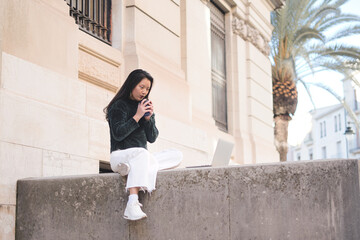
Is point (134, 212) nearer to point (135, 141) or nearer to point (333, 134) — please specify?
point (135, 141)

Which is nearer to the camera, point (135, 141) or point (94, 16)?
point (135, 141)

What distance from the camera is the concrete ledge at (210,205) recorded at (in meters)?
4.78

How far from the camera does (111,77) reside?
8461 millimetres

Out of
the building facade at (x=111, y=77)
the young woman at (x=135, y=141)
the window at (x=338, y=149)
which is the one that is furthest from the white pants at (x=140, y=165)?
the window at (x=338, y=149)

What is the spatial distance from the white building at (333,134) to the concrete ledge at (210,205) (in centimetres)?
5726

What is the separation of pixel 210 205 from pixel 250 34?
10.6 m

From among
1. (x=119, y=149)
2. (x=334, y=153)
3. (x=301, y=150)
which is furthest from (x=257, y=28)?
(x=301, y=150)

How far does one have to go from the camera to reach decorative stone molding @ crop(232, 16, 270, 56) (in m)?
14.5

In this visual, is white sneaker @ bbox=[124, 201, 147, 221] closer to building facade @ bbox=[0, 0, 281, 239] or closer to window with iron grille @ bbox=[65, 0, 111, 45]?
building facade @ bbox=[0, 0, 281, 239]

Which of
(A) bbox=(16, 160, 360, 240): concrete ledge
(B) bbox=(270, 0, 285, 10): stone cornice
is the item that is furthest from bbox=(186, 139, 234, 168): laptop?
(B) bbox=(270, 0, 285, 10): stone cornice

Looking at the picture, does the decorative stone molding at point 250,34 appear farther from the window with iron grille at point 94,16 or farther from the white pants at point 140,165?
the white pants at point 140,165

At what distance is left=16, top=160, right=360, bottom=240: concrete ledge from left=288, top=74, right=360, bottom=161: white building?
57.3 meters

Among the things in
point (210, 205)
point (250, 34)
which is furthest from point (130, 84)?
point (250, 34)

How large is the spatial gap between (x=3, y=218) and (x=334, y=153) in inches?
2579
